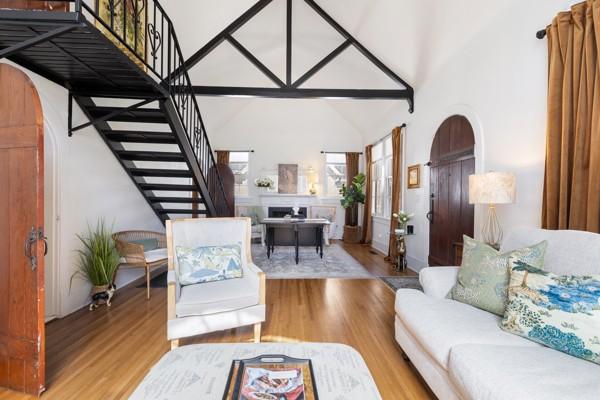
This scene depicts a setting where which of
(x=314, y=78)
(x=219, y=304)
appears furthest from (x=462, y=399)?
(x=314, y=78)

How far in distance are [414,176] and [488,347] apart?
364 cm

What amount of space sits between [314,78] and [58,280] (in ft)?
18.1

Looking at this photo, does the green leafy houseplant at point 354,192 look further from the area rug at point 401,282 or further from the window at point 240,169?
the area rug at point 401,282

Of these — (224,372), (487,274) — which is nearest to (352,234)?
(487,274)

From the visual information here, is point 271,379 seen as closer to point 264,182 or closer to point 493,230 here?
point 493,230

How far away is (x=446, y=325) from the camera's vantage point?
1535 mm

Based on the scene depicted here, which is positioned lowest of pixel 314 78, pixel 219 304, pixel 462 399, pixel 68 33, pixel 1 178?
pixel 462 399

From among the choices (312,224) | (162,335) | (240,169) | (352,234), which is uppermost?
(240,169)

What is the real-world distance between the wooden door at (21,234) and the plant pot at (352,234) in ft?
20.9

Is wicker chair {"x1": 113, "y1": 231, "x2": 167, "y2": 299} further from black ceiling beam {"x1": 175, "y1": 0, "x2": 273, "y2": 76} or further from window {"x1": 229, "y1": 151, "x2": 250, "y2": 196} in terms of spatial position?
window {"x1": 229, "y1": 151, "x2": 250, "y2": 196}

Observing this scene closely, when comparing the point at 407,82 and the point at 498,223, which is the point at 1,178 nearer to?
the point at 498,223

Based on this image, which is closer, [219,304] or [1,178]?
[1,178]

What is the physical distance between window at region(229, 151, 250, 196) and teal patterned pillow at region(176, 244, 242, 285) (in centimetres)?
538

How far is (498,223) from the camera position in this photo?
274 cm
